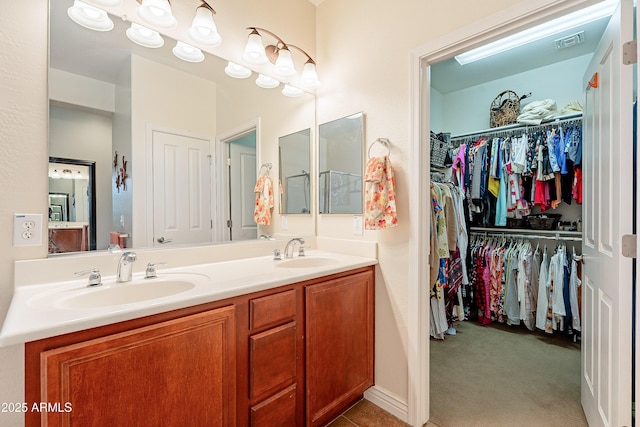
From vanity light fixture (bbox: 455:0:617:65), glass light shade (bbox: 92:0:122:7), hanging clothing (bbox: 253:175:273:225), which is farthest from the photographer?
vanity light fixture (bbox: 455:0:617:65)

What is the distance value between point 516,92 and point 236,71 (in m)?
3.09

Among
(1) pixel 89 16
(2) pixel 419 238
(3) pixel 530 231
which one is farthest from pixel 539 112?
(1) pixel 89 16

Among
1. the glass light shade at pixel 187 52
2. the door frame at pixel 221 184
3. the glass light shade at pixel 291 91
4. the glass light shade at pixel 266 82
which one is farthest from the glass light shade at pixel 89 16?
the glass light shade at pixel 291 91

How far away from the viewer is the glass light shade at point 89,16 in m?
1.31

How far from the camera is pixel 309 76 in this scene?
6.95 feet

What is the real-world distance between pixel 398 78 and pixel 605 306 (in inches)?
59.9

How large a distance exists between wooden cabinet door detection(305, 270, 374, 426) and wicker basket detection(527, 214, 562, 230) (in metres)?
2.13

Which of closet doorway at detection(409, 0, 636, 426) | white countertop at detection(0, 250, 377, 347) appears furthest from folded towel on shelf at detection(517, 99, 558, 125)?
white countertop at detection(0, 250, 377, 347)

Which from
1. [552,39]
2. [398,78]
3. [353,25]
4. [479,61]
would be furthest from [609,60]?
[479,61]

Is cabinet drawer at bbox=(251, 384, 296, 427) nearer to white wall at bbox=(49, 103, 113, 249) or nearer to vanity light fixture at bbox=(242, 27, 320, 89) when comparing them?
white wall at bbox=(49, 103, 113, 249)

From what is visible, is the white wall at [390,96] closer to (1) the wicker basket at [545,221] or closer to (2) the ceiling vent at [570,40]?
(2) the ceiling vent at [570,40]

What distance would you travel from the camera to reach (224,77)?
1.82 meters

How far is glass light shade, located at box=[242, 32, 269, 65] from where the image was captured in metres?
1.82

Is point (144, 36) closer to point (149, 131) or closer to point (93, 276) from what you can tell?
point (149, 131)
